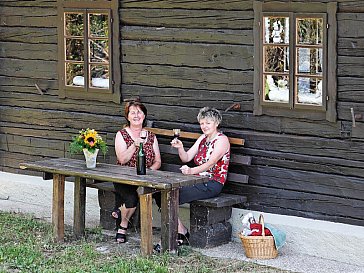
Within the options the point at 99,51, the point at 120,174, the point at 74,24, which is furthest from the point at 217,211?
the point at 74,24

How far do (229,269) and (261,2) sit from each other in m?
2.17

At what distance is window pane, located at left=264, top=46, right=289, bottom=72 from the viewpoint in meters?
8.24

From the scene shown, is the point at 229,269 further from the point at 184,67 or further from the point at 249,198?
the point at 184,67

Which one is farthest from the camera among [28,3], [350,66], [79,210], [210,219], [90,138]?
[28,3]

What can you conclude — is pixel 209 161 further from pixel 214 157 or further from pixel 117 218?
pixel 117 218

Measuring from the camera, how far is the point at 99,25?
9.56 meters

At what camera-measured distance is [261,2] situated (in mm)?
8312

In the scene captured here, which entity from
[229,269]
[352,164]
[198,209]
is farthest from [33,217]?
[352,164]

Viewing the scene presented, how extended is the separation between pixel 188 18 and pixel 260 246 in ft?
6.98

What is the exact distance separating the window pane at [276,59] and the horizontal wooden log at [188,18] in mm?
283

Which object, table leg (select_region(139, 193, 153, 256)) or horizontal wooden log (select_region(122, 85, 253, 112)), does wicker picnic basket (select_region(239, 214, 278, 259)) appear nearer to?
table leg (select_region(139, 193, 153, 256))

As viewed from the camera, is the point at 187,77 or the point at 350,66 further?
the point at 187,77

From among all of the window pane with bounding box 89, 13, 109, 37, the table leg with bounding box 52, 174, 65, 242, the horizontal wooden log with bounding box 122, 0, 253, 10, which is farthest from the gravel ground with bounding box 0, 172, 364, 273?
the horizontal wooden log with bounding box 122, 0, 253, 10

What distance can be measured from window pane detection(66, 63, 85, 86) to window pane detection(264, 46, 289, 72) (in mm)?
2160
